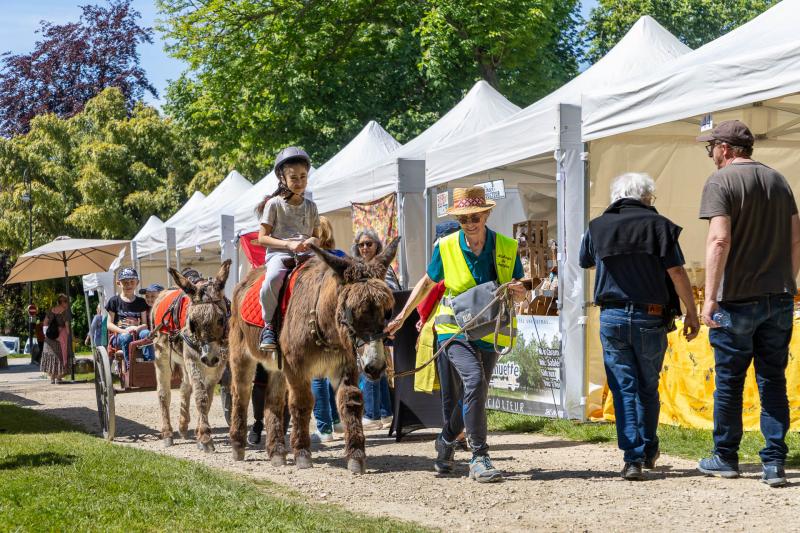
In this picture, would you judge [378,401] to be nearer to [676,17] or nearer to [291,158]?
[291,158]

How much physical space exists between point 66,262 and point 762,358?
1944 centimetres

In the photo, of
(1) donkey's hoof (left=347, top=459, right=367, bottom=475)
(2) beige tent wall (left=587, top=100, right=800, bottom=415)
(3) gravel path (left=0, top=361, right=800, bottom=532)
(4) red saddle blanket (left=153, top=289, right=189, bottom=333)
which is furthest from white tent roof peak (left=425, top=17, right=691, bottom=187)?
(1) donkey's hoof (left=347, top=459, right=367, bottom=475)

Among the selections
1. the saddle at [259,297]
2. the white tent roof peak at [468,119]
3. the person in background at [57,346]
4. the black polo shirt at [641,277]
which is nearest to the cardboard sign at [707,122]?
the black polo shirt at [641,277]

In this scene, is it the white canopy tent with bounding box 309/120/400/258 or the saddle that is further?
the white canopy tent with bounding box 309/120/400/258

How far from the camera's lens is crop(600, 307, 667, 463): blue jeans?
23.9ft

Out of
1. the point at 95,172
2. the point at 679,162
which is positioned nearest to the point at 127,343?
the point at 679,162

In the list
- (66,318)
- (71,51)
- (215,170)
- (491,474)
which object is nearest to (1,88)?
(71,51)

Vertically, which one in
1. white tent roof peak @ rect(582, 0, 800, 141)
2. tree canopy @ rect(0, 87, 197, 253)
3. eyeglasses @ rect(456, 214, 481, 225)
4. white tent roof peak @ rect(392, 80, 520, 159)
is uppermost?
tree canopy @ rect(0, 87, 197, 253)

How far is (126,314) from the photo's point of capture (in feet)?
46.2

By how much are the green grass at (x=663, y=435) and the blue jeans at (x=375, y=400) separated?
1.20 m

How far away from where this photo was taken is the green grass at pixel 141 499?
5820mm

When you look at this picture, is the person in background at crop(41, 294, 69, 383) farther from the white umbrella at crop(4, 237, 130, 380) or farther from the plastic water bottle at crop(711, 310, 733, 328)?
the plastic water bottle at crop(711, 310, 733, 328)

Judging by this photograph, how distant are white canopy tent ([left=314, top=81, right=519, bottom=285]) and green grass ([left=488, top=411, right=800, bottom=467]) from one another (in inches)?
118

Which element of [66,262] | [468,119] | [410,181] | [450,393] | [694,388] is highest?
[468,119]
